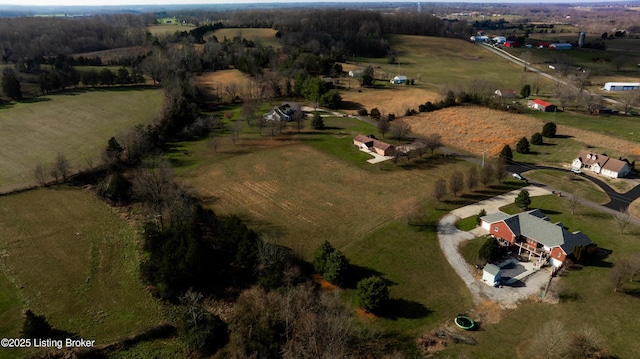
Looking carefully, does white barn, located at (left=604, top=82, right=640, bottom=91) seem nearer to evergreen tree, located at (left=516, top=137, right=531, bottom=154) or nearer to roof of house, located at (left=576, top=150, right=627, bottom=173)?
roof of house, located at (left=576, top=150, right=627, bottom=173)

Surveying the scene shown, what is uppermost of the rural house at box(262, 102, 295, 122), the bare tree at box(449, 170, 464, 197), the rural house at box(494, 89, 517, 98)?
the rural house at box(494, 89, 517, 98)

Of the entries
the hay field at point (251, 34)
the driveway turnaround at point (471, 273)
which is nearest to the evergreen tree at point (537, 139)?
the driveway turnaround at point (471, 273)

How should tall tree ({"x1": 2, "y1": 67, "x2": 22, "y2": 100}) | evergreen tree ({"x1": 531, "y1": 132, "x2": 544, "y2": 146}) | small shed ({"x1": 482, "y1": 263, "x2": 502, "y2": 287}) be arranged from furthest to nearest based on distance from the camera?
tall tree ({"x1": 2, "y1": 67, "x2": 22, "y2": 100}) → evergreen tree ({"x1": 531, "y1": 132, "x2": 544, "y2": 146}) → small shed ({"x1": 482, "y1": 263, "x2": 502, "y2": 287})

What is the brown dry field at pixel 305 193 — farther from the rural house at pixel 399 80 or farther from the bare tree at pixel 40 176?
the rural house at pixel 399 80

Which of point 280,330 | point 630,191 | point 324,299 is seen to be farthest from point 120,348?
point 630,191

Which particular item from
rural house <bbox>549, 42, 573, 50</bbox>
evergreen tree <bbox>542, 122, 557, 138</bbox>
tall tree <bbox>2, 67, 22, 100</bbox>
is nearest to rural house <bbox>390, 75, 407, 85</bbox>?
evergreen tree <bbox>542, 122, 557, 138</bbox>

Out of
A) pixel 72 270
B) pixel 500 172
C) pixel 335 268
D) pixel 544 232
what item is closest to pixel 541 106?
pixel 500 172
